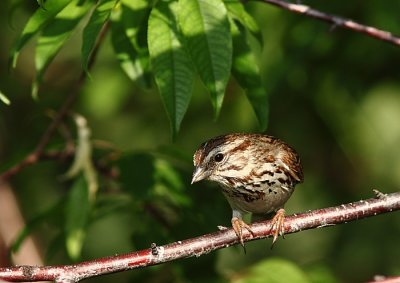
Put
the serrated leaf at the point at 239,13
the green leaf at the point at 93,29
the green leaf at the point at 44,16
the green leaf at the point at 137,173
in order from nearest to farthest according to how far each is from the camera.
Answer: the green leaf at the point at 93,29 → the green leaf at the point at 44,16 → the serrated leaf at the point at 239,13 → the green leaf at the point at 137,173

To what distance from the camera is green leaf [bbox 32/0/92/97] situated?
4461 millimetres

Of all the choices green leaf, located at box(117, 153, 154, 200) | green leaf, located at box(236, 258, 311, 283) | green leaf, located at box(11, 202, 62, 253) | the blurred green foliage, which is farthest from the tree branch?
green leaf, located at box(11, 202, 62, 253)

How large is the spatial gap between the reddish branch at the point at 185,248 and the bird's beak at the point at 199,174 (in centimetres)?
74

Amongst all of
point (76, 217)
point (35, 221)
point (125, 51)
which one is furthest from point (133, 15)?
point (35, 221)

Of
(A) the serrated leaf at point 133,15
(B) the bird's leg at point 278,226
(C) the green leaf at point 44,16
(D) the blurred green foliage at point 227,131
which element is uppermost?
(C) the green leaf at point 44,16

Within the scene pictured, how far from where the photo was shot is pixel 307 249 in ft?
29.5

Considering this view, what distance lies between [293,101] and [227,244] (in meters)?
3.14

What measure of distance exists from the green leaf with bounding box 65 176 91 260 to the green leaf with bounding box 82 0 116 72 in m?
1.50

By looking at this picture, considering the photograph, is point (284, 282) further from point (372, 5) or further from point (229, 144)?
point (372, 5)

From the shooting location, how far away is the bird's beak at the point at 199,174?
500 centimetres

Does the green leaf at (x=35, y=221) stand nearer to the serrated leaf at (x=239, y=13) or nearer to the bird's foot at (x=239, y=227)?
the bird's foot at (x=239, y=227)

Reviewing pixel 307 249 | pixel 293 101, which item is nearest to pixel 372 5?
pixel 293 101

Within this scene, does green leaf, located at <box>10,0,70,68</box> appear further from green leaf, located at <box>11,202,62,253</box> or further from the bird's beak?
green leaf, located at <box>11,202,62,253</box>

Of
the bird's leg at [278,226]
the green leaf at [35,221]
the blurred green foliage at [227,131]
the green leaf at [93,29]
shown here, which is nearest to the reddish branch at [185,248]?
the bird's leg at [278,226]
